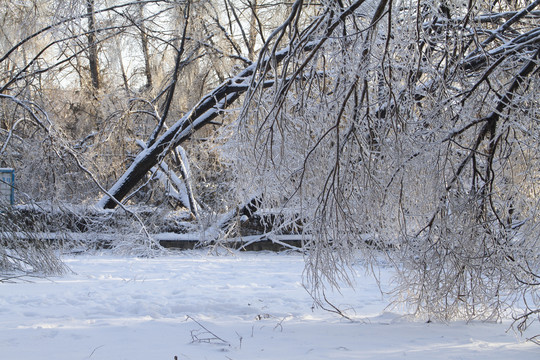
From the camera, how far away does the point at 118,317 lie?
4.77 m

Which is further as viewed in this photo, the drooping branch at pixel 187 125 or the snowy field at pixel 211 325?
the drooping branch at pixel 187 125

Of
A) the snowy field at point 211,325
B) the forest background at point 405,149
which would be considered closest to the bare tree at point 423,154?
the forest background at point 405,149

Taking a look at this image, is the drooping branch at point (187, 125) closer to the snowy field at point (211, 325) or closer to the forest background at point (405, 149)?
the snowy field at point (211, 325)

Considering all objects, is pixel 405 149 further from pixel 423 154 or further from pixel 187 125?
pixel 187 125

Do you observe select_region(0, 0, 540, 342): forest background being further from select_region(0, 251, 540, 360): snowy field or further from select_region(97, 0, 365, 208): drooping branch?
select_region(97, 0, 365, 208): drooping branch

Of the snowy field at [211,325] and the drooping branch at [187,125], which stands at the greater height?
the drooping branch at [187,125]

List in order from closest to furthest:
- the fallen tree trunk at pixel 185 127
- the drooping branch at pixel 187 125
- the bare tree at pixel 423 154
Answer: the bare tree at pixel 423 154 < the drooping branch at pixel 187 125 < the fallen tree trunk at pixel 185 127

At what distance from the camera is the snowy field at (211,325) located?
372 cm

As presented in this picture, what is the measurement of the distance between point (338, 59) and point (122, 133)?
7.93 meters

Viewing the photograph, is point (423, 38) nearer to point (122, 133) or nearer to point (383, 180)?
point (383, 180)

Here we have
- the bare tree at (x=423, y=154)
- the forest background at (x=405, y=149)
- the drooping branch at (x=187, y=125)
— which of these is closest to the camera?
the forest background at (x=405, y=149)

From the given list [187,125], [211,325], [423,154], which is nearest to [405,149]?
[423,154]

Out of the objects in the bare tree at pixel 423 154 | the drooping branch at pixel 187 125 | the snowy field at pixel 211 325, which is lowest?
the snowy field at pixel 211 325

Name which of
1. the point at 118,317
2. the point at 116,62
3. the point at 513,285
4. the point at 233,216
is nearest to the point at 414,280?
the point at 513,285
